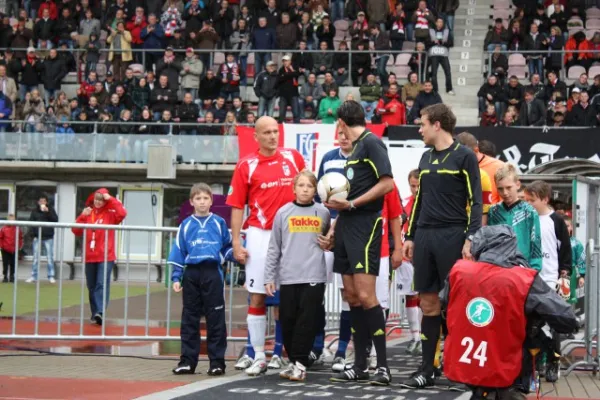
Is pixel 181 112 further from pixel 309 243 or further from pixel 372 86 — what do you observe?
pixel 309 243

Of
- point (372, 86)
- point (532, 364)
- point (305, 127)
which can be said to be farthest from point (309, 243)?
point (372, 86)

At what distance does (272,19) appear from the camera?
31.9 meters

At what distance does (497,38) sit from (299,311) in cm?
2135

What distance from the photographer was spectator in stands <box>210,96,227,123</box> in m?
29.3

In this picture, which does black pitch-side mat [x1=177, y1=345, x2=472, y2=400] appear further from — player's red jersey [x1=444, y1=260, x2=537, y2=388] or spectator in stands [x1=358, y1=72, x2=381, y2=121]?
spectator in stands [x1=358, y1=72, x2=381, y2=121]

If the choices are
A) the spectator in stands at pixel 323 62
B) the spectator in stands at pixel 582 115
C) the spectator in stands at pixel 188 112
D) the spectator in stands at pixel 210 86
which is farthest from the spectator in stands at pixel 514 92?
the spectator in stands at pixel 188 112

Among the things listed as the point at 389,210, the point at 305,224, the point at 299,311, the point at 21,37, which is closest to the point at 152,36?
the point at 21,37

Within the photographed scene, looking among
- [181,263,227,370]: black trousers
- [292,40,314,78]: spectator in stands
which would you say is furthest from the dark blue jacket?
[181,263,227,370]: black trousers

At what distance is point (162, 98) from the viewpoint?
29.8m

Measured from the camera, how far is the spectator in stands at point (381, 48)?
29.5 meters

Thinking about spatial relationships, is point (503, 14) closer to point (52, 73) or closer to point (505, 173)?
point (52, 73)

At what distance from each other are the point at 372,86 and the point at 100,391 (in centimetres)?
2022

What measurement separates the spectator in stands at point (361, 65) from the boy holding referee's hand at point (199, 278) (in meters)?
20.0

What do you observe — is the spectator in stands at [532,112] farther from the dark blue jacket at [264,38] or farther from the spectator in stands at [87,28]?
the spectator in stands at [87,28]
